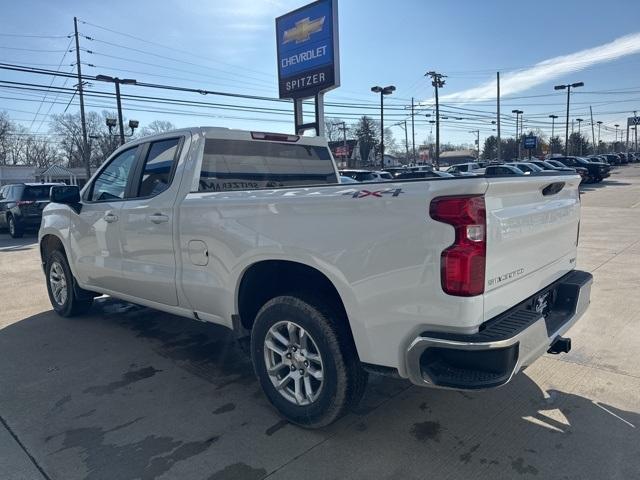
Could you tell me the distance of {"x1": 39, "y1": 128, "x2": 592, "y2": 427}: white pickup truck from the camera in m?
2.23

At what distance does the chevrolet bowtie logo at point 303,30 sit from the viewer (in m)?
10.5

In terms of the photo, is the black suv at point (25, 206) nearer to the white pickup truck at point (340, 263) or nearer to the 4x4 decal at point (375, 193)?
the white pickup truck at point (340, 263)

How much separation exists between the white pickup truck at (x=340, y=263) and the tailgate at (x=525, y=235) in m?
0.01

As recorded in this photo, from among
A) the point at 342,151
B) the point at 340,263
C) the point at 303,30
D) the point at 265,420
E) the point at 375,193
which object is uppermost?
the point at 342,151

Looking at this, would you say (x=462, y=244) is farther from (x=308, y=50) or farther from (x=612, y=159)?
(x=612, y=159)

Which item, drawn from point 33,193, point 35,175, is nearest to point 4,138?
point 35,175

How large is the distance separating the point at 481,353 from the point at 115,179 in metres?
3.86

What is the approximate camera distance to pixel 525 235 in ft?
8.41

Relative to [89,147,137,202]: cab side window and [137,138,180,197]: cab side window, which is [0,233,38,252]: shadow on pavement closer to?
[89,147,137,202]: cab side window

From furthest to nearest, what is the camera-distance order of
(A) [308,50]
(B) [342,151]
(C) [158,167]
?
(B) [342,151], (A) [308,50], (C) [158,167]

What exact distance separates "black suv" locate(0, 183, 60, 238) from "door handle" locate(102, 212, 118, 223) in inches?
476

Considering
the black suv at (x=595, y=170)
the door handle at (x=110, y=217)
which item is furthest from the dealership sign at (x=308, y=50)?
the black suv at (x=595, y=170)

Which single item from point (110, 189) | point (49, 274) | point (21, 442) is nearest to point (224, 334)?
point (110, 189)

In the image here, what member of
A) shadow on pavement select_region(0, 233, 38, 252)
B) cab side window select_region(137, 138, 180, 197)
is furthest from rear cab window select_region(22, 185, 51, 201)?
cab side window select_region(137, 138, 180, 197)
